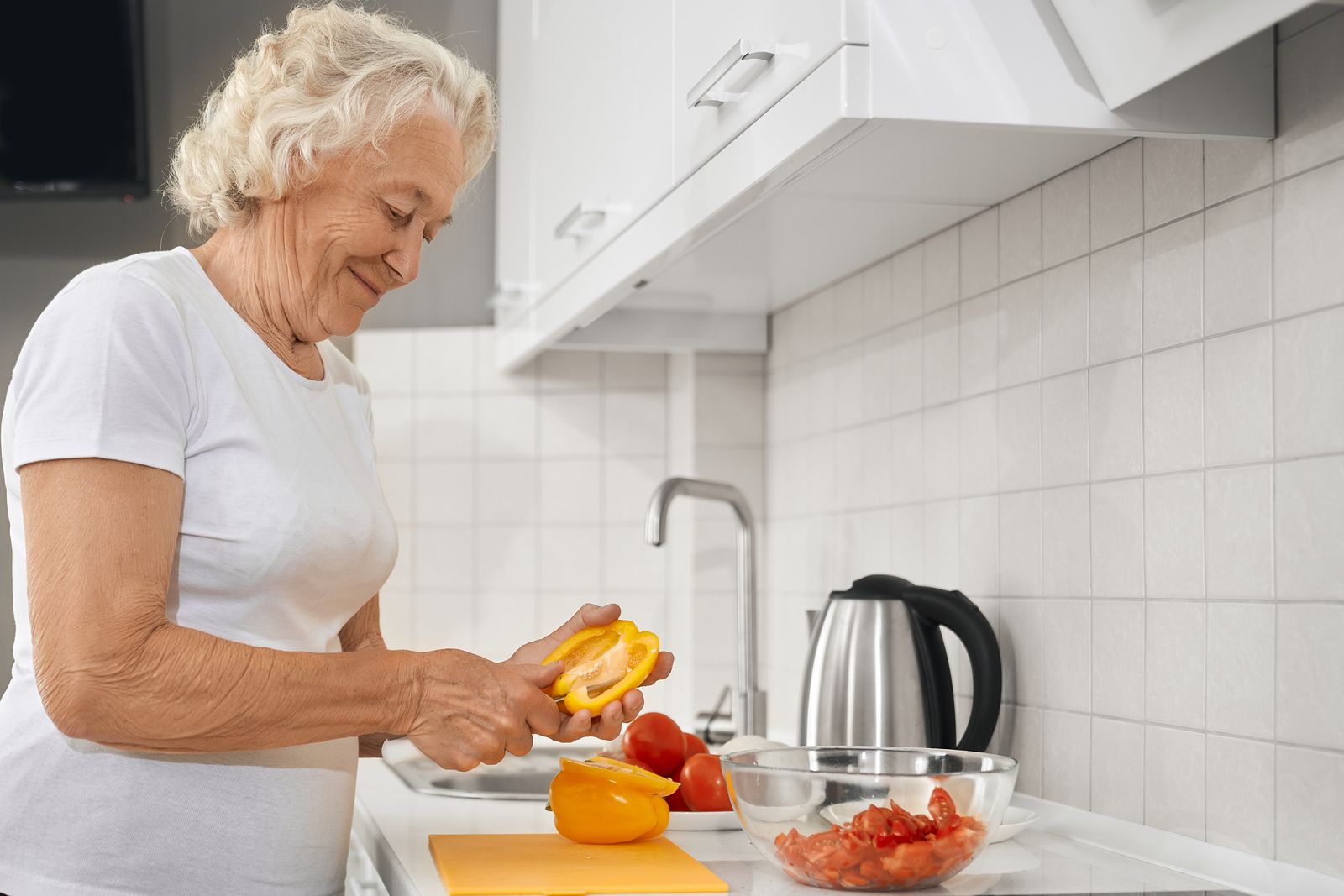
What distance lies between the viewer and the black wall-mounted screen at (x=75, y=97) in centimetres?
256

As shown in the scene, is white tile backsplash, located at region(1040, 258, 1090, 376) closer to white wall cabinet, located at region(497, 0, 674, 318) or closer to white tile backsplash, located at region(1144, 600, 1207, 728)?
white tile backsplash, located at region(1144, 600, 1207, 728)

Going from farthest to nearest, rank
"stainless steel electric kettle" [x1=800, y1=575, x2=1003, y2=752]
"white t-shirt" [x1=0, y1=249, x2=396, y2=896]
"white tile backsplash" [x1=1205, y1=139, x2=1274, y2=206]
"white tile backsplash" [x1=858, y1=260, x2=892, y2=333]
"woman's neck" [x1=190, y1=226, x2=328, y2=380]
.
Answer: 1. "white tile backsplash" [x1=858, y1=260, x2=892, y2=333]
2. "stainless steel electric kettle" [x1=800, y1=575, x2=1003, y2=752]
3. "woman's neck" [x1=190, y1=226, x2=328, y2=380]
4. "white tile backsplash" [x1=1205, y1=139, x2=1274, y2=206]
5. "white t-shirt" [x1=0, y1=249, x2=396, y2=896]

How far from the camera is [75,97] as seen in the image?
2576mm

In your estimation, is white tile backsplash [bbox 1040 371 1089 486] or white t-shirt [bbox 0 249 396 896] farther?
white tile backsplash [bbox 1040 371 1089 486]

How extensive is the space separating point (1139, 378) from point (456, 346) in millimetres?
1597

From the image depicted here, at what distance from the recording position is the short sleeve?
3.13 ft

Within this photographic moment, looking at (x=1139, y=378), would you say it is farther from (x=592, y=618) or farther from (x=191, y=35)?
(x=191, y=35)

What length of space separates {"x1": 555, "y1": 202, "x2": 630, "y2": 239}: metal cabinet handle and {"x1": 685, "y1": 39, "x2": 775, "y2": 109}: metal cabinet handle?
13.6 inches

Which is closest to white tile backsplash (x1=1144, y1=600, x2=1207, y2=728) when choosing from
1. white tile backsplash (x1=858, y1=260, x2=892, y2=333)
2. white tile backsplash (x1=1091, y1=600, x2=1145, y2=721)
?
white tile backsplash (x1=1091, y1=600, x2=1145, y2=721)

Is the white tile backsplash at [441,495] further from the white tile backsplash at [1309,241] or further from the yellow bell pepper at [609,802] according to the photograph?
the white tile backsplash at [1309,241]

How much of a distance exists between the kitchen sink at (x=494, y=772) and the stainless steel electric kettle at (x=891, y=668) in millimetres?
698

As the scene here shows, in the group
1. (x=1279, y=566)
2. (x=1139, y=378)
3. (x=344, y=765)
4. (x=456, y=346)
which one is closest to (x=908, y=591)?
(x=1139, y=378)

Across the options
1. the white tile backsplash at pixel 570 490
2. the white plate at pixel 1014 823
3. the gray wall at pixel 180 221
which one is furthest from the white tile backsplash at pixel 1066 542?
the gray wall at pixel 180 221

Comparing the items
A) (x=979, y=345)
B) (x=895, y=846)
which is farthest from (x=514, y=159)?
(x=895, y=846)
